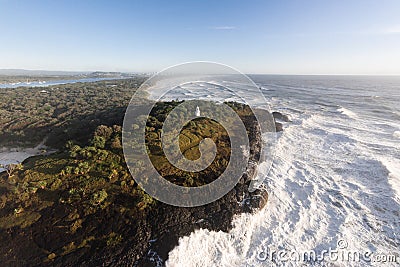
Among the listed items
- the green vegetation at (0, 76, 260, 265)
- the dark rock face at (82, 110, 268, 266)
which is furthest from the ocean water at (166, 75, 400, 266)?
the green vegetation at (0, 76, 260, 265)

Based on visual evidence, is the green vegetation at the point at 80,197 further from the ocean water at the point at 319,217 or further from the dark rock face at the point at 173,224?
the ocean water at the point at 319,217

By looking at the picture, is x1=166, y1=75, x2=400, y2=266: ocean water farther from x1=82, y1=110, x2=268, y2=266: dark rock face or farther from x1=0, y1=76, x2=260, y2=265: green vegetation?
x1=0, y1=76, x2=260, y2=265: green vegetation

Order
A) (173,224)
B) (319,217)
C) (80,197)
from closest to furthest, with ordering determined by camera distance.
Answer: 1. (173,224)
2. (80,197)
3. (319,217)

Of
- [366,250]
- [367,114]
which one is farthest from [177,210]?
[367,114]

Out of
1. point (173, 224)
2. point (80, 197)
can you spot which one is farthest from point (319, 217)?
point (80, 197)

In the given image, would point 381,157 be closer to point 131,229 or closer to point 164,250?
point 164,250

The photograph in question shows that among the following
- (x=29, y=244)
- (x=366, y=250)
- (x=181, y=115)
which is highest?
(x=181, y=115)

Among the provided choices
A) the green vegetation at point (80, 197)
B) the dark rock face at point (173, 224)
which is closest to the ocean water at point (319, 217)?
the dark rock face at point (173, 224)

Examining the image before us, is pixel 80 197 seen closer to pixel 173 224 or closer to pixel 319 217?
pixel 173 224
